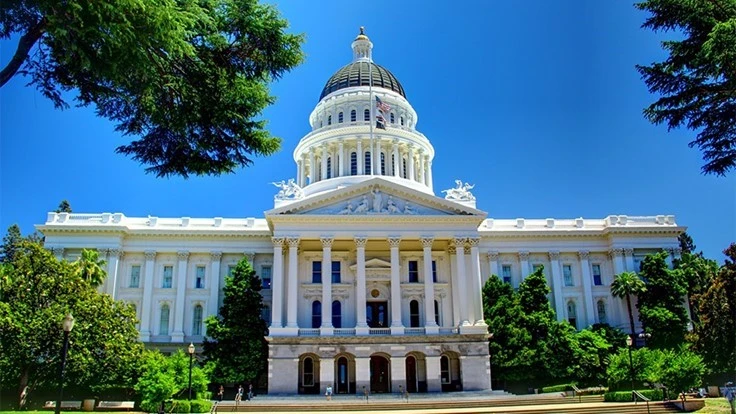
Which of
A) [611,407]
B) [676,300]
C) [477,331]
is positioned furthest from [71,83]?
[676,300]

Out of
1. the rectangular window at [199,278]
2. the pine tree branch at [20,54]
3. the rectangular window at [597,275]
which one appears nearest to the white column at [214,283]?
the rectangular window at [199,278]

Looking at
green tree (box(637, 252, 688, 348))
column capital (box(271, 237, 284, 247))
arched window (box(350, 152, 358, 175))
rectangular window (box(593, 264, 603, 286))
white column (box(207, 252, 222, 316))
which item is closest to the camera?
column capital (box(271, 237, 284, 247))

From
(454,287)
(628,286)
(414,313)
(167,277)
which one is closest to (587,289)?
(628,286)

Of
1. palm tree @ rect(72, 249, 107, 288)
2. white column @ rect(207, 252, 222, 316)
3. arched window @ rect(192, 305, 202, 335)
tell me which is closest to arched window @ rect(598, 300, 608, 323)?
white column @ rect(207, 252, 222, 316)

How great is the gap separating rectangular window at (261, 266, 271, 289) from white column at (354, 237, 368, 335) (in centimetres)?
1012

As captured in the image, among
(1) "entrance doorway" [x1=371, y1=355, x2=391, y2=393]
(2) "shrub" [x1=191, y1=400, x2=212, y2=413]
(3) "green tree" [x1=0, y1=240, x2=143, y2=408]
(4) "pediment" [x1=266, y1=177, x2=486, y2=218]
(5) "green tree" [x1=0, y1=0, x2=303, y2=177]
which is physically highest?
(4) "pediment" [x1=266, y1=177, x2=486, y2=218]

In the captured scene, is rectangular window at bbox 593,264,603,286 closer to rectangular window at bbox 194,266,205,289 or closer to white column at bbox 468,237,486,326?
white column at bbox 468,237,486,326

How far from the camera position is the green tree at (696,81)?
18.9 m

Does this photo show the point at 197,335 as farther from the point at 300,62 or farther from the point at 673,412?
the point at 300,62

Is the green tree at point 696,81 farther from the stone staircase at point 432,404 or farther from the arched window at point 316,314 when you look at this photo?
the arched window at point 316,314

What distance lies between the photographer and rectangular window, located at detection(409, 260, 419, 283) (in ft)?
179

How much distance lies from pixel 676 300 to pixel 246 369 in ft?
118

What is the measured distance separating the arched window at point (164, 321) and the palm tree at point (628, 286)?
40037 mm

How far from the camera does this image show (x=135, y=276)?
56219 millimetres
